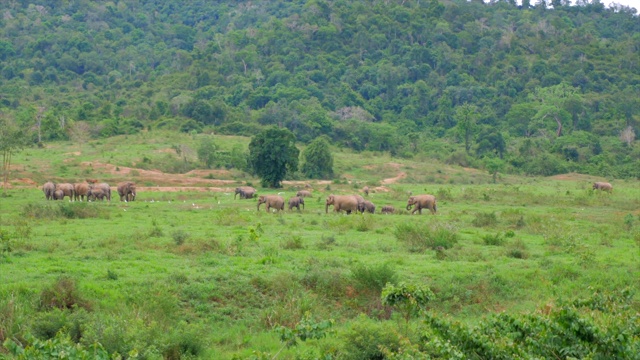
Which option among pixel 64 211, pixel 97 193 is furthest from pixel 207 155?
pixel 64 211

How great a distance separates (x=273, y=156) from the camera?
39781mm

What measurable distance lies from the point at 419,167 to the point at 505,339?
141ft

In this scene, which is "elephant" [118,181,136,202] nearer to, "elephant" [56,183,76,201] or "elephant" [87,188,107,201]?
"elephant" [87,188,107,201]

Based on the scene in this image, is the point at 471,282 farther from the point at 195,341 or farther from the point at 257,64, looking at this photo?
the point at 257,64

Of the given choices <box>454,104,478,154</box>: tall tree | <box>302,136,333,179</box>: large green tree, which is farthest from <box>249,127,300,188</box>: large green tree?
<box>454,104,478,154</box>: tall tree

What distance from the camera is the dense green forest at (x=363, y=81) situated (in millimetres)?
62406

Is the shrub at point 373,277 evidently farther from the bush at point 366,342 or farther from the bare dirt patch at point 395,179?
the bare dirt patch at point 395,179

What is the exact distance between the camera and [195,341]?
11922mm

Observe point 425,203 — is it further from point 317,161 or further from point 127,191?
point 317,161

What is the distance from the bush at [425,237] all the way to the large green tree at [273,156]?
2016 cm

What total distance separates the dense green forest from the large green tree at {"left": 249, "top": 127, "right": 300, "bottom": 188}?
1906cm

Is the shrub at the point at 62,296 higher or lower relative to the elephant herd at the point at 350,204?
higher

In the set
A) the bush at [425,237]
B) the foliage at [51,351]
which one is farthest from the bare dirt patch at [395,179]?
the foliage at [51,351]

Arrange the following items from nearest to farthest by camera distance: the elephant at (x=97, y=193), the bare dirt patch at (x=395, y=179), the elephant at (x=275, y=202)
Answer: the elephant at (x=275, y=202) → the elephant at (x=97, y=193) → the bare dirt patch at (x=395, y=179)
